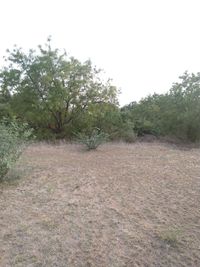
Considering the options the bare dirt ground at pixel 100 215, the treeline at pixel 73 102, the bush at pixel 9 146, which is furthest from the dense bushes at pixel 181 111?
the bush at pixel 9 146

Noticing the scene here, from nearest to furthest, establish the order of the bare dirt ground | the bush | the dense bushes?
the bare dirt ground < the bush < the dense bushes

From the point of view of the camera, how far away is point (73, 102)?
45.1 ft

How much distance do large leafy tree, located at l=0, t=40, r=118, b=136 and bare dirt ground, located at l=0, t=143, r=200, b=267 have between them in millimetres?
6704

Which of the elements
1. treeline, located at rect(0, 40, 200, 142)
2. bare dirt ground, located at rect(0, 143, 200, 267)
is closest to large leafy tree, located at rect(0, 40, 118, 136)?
treeline, located at rect(0, 40, 200, 142)

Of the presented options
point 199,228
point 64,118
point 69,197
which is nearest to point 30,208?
point 69,197

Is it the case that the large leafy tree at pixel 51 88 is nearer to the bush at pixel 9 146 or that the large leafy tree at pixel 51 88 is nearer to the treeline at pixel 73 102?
the treeline at pixel 73 102

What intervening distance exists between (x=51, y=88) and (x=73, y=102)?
3.95 feet

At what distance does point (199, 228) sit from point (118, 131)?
1068 cm

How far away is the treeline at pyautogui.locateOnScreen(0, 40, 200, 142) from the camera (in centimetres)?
1294

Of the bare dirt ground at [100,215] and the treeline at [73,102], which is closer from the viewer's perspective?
the bare dirt ground at [100,215]

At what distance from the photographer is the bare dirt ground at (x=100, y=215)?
3.19 meters

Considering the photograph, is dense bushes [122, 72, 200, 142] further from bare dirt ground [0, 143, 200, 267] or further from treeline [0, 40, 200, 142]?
bare dirt ground [0, 143, 200, 267]

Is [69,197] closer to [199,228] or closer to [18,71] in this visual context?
[199,228]

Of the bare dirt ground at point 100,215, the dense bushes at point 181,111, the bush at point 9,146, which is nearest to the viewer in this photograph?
the bare dirt ground at point 100,215
